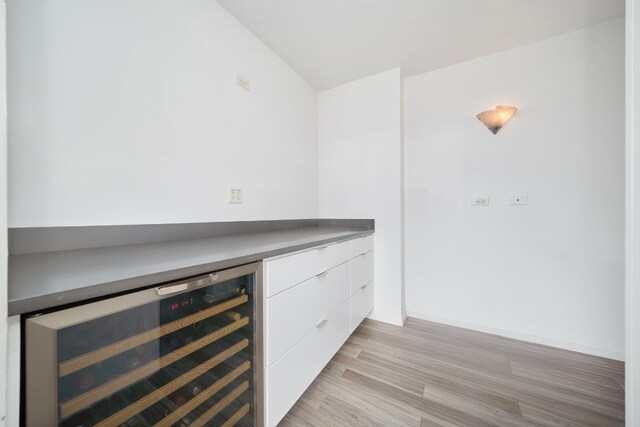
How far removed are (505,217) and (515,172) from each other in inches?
14.4

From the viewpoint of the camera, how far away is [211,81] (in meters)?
1.37

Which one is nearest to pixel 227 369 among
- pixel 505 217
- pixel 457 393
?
pixel 457 393

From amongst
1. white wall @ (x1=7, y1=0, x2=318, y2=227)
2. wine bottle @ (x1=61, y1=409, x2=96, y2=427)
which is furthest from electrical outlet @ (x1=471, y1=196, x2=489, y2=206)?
wine bottle @ (x1=61, y1=409, x2=96, y2=427)

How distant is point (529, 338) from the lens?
1.78 m

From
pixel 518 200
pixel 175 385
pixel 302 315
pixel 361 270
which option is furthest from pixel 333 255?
pixel 518 200

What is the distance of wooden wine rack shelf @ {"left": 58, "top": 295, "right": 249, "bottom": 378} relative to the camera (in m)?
0.50

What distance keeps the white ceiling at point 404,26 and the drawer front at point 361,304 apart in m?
1.95

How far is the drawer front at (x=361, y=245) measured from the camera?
169cm

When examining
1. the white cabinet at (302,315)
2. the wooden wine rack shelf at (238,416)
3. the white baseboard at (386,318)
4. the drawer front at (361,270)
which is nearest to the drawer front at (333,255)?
the white cabinet at (302,315)

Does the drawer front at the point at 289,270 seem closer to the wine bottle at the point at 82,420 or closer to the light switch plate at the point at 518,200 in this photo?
the wine bottle at the point at 82,420

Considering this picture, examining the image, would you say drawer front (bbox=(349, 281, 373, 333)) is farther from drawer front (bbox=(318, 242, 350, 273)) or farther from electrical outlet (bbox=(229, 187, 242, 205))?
electrical outlet (bbox=(229, 187, 242, 205))

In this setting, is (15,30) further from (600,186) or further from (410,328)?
(600,186)

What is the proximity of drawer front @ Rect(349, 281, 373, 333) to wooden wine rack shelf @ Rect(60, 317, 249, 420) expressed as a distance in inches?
39.2

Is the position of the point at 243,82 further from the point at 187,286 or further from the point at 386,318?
the point at 386,318
